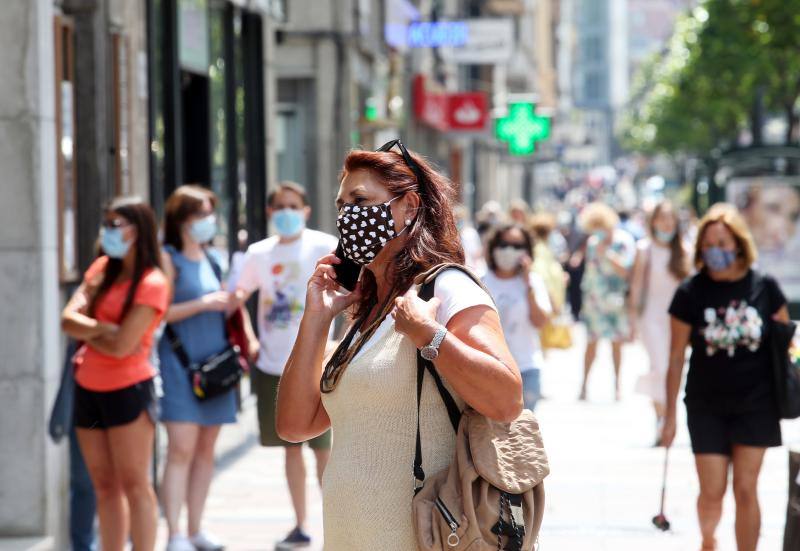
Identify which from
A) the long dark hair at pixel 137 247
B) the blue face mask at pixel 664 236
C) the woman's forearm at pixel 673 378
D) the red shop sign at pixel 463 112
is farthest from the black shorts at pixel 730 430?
the red shop sign at pixel 463 112

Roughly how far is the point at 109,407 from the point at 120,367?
0.66 feet

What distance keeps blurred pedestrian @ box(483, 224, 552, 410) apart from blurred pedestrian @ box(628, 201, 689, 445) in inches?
94.7

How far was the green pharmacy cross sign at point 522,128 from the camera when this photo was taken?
3450 cm

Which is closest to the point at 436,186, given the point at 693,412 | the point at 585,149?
the point at 693,412

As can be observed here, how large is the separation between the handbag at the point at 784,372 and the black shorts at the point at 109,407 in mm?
2775

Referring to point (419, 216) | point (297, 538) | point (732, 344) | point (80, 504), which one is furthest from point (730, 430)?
point (419, 216)

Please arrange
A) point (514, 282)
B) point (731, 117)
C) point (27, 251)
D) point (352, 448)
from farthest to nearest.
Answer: point (731, 117) < point (514, 282) < point (27, 251) < point (352, 448)

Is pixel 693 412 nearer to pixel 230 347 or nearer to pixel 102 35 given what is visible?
pixel 230 347

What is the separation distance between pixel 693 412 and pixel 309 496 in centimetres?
336

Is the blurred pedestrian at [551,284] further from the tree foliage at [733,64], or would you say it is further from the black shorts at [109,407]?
the black shorts at [109,407]

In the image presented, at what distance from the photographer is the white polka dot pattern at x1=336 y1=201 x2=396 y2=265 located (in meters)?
3.66

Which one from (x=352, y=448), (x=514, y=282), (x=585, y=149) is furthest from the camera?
(x=585, y=149)

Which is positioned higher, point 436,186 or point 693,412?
point 436,186

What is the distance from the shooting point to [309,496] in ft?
31.3
